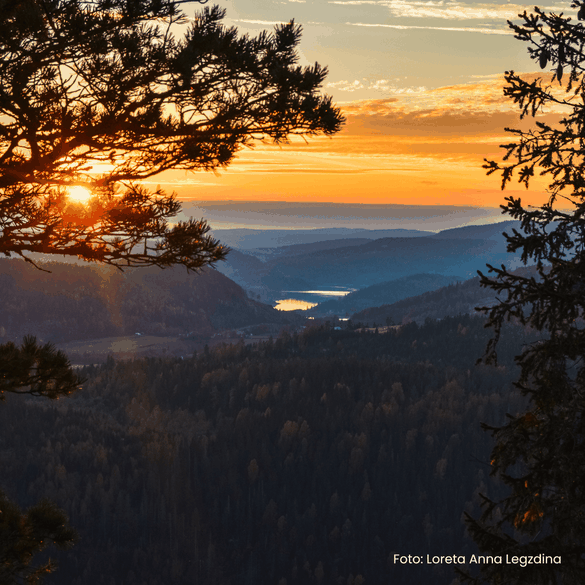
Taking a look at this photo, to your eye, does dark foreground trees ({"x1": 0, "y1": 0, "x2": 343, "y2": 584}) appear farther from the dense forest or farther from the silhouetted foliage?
the dense forest

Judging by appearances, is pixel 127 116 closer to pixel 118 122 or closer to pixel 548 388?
pixel 118 122

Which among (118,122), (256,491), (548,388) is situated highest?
(118,122)

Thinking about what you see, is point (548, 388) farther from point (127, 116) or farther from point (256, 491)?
point (256, 491)

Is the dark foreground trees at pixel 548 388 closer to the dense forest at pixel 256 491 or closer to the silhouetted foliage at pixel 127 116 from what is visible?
the silhouetted foliage at pixel 127 116

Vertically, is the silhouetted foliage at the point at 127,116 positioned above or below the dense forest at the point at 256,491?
above

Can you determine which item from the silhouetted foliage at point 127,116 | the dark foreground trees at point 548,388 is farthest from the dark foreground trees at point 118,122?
the dark foreground trees at point 548,388

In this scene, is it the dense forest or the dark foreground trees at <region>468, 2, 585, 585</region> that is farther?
the dense forest

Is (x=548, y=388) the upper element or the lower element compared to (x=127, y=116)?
lower

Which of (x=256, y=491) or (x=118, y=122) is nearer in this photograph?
(x=118, y=122)

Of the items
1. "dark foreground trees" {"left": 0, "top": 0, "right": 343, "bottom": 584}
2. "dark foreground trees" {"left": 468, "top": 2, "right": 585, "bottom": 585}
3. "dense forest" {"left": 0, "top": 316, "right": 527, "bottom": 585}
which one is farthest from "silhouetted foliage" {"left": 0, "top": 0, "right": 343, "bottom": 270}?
"dense forest" {"left": 0, "top": 316, "right": 527, "bottom": 585}

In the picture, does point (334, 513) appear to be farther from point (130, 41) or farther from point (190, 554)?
point (130, 41)

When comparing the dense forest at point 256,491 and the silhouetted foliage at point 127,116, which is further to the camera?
the dense forest at point 256,491

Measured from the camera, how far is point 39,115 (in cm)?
1401

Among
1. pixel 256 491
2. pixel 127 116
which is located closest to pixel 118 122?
pixel 127 116
